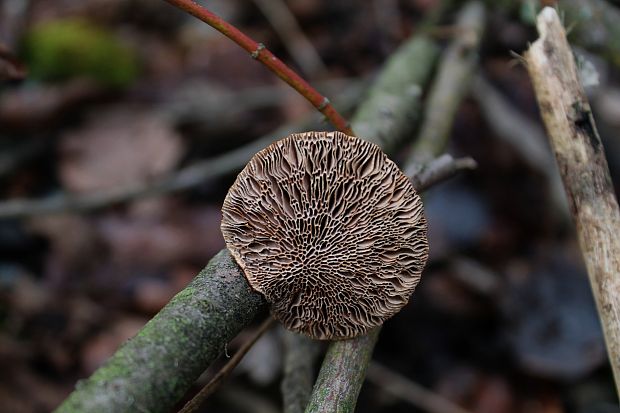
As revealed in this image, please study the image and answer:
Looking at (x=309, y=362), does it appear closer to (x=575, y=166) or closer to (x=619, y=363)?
(x=619, y=363)

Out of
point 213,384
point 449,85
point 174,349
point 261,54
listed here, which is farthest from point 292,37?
point 174,349

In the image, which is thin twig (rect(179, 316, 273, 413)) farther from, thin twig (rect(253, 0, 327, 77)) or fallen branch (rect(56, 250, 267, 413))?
thin twig (rect(253, 0, 327, 77))

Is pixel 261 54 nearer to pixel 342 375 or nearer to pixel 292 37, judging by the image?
pixel 342 375

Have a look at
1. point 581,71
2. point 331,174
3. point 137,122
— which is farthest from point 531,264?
point 137,122

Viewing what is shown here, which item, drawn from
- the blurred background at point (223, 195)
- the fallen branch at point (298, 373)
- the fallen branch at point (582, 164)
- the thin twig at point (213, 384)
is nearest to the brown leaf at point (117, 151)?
the blurred background at point (223, 195)

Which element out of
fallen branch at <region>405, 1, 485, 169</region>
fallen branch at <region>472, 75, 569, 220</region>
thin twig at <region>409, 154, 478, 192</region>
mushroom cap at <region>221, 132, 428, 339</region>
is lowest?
mushroom cap at <region>221, 132, 428, 339</region>

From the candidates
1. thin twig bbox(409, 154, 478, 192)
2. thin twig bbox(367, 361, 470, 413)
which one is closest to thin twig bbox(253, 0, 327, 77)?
thin twig bbox(367, 361, 470, 413)

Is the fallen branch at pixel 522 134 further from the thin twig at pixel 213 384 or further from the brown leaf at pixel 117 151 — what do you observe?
the thin twig at pixel 213 384
